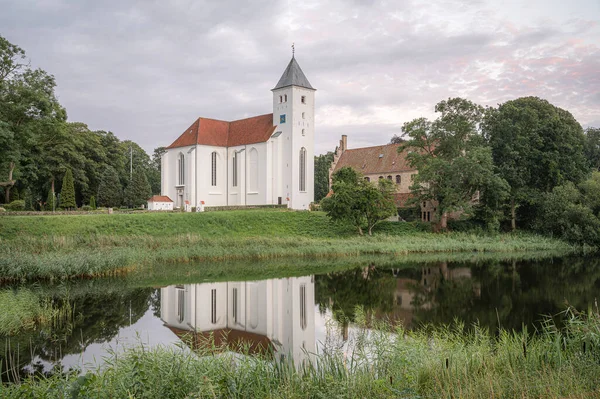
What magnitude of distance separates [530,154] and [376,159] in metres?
16.6

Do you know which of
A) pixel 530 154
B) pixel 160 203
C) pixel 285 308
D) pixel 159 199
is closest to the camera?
pixel 285 308

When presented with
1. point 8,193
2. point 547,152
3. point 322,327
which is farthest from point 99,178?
point 322,327

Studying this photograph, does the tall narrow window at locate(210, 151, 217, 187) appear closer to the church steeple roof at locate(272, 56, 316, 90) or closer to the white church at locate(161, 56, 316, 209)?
the white church at locate(161, 56, 316, 209)

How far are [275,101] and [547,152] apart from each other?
24457 mm

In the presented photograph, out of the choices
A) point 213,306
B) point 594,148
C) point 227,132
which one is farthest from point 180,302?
point 594,148

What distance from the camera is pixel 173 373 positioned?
255 inches

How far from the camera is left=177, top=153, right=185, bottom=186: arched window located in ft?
164

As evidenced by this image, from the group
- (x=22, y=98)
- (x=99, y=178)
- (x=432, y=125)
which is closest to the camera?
(x=22, y=98)

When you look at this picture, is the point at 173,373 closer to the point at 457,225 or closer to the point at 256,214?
the point at 256,214

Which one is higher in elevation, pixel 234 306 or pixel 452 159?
pixel 452 159

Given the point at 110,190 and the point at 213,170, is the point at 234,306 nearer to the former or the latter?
the point at 213,170

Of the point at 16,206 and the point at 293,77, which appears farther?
the point at 293,77

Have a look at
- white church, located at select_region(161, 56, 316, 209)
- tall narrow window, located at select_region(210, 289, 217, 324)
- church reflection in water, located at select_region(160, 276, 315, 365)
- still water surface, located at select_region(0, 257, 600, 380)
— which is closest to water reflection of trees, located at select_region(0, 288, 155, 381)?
still water surface, located at select_region(0, 257, 600, 380)

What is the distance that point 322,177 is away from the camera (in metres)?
68.1
